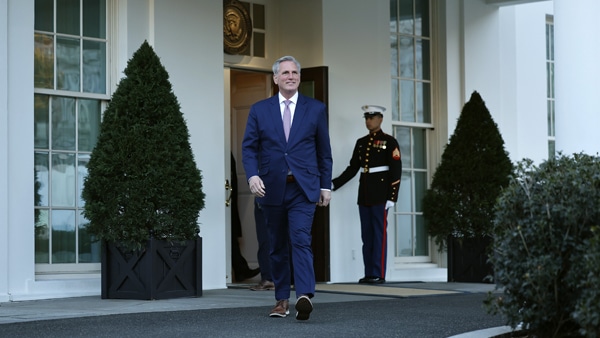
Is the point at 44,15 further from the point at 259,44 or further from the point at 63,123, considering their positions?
the point at 259,44

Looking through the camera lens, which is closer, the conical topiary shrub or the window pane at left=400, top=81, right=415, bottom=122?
the conical topiary shrub

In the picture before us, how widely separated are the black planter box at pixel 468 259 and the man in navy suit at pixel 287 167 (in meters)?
5.35

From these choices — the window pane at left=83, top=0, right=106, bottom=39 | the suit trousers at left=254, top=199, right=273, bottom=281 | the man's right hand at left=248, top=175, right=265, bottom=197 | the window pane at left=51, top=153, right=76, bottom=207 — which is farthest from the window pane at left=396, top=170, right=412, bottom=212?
the man's right hand at left=248, top=175, right=265, bottom=197

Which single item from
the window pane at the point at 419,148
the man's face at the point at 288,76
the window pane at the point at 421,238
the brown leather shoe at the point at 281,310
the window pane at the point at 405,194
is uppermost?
the man's face at the point at 288,76

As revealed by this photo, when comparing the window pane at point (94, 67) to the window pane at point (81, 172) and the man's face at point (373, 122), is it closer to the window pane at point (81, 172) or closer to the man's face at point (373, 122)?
the window pane at point (81, 172)

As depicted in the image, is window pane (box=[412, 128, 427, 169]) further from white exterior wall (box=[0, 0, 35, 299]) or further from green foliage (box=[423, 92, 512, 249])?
white exterior wall (box=[0, 0, 35, 299])

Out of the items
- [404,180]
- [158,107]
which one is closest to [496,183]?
[404,180]

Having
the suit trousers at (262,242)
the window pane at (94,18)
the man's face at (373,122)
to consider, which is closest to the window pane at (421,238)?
the man's face at (373,122)

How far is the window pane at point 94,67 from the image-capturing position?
33.8 feet

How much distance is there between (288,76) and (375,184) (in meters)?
4.96

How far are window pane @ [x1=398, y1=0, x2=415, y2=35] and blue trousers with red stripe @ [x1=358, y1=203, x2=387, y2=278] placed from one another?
104 inches

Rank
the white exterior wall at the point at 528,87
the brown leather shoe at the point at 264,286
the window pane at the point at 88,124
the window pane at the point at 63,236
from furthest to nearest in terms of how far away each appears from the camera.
Result: 1. the white exterior wall at the point at 528,87
2. the brown leather shoe at the point at 264,286
3. the window pane at the point at 88,124
4. the window pane at the point at 63,236

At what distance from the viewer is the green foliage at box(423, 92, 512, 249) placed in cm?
1258

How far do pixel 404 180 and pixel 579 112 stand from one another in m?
6.06
